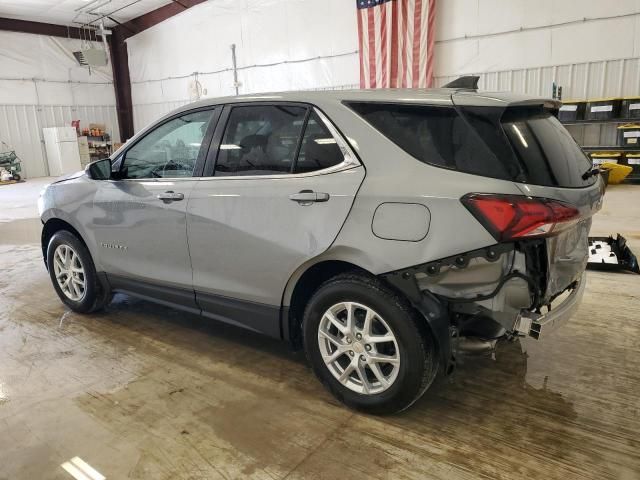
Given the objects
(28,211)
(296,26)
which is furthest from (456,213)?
(296,26)

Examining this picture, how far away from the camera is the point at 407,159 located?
2119 mm

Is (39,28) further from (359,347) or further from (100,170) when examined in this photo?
(359,347)

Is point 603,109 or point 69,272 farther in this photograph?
point 603,109

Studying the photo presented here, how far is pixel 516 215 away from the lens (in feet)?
6.11

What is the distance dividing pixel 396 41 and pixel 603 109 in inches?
177

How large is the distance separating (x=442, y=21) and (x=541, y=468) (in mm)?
10431

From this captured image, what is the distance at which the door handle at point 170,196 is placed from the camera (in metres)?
2.85

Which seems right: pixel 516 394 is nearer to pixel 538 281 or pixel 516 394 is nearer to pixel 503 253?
pixel 538 281

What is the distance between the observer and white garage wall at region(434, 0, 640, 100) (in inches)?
348

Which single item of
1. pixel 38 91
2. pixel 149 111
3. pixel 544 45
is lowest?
pixel 149 111

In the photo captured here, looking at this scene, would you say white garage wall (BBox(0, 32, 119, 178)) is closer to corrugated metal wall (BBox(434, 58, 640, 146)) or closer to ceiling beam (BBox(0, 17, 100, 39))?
ceiling beam (BBox(0, 17, 100, 39))

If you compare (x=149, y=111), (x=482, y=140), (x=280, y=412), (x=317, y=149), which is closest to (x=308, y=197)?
(x=317, y=149)

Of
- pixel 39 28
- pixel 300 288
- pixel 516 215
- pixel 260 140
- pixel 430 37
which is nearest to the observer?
pixel 516 215

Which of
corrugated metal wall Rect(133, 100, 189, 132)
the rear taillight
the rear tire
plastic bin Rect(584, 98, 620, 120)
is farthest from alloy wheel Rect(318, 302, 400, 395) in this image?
corrugated metal wall Rect(133, 100, 189, 132)
